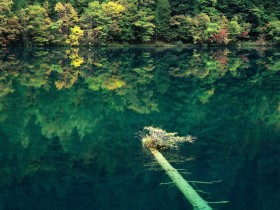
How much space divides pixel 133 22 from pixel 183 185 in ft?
146

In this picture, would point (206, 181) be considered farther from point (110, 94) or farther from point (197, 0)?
point (197, 0)

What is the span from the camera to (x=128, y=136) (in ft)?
48.2

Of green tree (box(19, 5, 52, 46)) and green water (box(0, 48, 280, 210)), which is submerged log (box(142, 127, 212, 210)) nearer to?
green water (box(0, 48, 280, 210))

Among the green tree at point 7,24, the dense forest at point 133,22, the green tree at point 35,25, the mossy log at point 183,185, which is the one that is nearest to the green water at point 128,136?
the mossy log at point 183,185

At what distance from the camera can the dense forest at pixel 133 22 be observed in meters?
49.2

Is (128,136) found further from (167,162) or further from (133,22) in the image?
(133,22)

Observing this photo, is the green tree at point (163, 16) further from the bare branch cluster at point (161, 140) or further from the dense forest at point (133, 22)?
the bare branch cluster at point (161, 140)

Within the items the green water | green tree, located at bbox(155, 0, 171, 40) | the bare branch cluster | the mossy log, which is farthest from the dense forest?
Answer: the mossy log

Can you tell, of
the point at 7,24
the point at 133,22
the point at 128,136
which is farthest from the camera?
the point at 133,22

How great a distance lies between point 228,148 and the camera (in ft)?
44.4

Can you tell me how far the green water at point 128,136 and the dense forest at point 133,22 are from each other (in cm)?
1928

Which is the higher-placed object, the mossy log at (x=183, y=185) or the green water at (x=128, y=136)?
the mossy log at (x=183, y=185)

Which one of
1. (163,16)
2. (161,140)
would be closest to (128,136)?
(161,140)

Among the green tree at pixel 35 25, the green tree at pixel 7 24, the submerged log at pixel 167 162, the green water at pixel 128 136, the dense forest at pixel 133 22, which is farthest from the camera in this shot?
the dense forest at pixel 133 22
